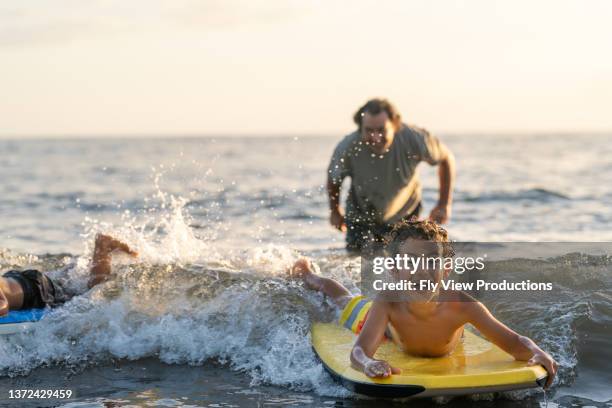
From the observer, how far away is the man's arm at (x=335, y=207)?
8.88 meters

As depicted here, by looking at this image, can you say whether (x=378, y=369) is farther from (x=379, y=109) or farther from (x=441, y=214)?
(x=441, y=214)

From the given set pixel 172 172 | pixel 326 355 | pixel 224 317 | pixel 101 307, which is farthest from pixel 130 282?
pixel 172 172

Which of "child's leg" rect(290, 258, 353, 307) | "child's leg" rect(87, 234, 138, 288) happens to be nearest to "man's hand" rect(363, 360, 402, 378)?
"child's leg" rect(290, 258, 353, 307)

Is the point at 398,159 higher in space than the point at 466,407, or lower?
higher

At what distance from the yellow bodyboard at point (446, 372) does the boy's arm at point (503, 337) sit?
0.21ft

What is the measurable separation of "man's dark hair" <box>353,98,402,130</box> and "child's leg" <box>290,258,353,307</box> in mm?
1694

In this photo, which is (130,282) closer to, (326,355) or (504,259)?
(326,355)

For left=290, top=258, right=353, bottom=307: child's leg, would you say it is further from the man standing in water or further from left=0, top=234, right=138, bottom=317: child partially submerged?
left=0, top=234, right=138, bottom=317: child partially submerged

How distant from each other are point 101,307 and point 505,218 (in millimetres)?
9368

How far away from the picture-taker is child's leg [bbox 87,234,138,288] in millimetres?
7611

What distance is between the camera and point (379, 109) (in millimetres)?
8375

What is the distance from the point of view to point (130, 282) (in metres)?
7.67

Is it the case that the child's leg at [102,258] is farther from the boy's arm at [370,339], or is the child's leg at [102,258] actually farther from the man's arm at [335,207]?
the boy's arm at [370,339]

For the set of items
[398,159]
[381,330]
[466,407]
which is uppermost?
[398,159]
